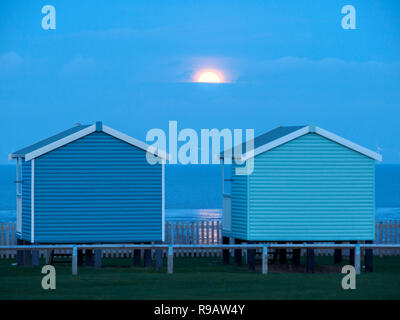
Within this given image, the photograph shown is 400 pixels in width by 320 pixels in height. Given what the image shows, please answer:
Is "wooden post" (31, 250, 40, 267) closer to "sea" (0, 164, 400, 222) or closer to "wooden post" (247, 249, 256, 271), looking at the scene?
"wooden post" (247, 249, 256, 271)

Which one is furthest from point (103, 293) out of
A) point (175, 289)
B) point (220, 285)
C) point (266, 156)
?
point (266, 156)

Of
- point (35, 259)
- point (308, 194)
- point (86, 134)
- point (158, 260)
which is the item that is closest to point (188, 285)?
point (158, 260)

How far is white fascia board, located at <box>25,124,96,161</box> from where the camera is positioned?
26.7m

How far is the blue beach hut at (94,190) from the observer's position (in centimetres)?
2672

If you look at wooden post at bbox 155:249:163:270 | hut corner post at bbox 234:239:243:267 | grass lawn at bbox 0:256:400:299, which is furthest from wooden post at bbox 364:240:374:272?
wooden post at bbox 155:249:163:270

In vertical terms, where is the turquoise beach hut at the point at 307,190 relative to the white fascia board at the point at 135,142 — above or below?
below

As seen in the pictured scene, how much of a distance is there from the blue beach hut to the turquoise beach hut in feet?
9.06

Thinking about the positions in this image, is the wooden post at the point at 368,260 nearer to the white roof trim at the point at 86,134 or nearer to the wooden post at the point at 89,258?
the white roof trim at the point at 86,134

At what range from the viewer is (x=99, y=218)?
88.3ft

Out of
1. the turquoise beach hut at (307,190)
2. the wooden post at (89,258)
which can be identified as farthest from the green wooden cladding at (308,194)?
the wooden post at (89,258)

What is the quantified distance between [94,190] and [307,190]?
6245 millimetres
